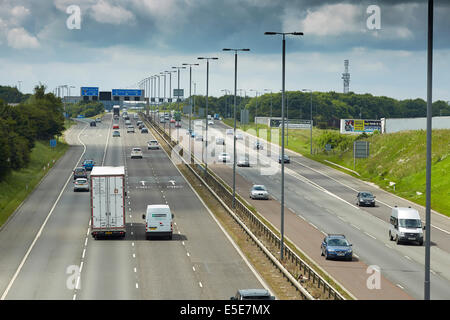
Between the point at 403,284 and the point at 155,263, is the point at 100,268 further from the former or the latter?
the point at 403,284

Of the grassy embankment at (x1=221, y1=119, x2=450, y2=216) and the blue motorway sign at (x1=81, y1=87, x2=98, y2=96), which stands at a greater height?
the blue motorway sign at (x1=81, y1=87, x2=98, y2=96)

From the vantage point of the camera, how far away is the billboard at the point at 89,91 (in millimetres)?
194750

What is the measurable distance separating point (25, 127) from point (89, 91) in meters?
81.1

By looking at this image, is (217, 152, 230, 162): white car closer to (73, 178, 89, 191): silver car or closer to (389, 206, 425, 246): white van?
(73, 178, 89, 191): silver car

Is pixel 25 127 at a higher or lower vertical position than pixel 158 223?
higher

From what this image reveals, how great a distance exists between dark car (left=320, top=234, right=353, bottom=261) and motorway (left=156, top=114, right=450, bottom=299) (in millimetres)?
521

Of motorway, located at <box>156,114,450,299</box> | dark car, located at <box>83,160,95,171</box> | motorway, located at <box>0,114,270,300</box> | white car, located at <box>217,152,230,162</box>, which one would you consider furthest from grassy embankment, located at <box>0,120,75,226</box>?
white car, located at <box>217,152,230,162</box>

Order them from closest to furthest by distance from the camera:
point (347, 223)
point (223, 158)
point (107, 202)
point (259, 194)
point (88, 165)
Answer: point (107, 202) → point (347, 223) → point (259, 194) → point (88, 165) → point (223, 158)

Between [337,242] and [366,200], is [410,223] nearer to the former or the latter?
[337,242]

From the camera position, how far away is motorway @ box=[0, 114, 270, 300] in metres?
35.6

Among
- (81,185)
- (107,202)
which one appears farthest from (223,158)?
(107,202)

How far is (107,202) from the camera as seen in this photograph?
5038 centimetres

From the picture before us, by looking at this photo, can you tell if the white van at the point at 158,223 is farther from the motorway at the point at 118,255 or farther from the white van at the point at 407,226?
the white van at the point at 407,226
